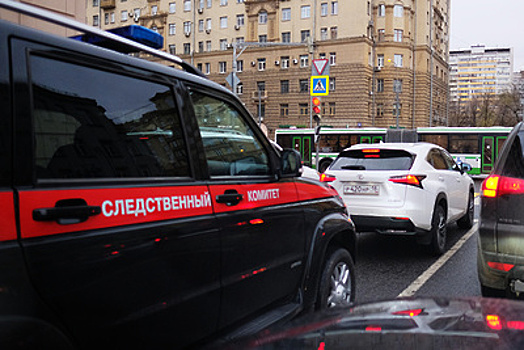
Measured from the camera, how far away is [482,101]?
67.0 meters

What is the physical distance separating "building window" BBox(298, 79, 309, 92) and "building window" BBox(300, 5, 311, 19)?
7.26m

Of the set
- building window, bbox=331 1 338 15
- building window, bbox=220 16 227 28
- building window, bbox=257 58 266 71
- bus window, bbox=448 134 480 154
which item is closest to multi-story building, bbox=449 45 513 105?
building window, bbox=331 1 338 15

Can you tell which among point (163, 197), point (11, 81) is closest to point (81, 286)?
point (163, 197)

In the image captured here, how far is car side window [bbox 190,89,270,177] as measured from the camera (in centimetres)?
272

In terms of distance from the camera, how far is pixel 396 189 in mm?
6555

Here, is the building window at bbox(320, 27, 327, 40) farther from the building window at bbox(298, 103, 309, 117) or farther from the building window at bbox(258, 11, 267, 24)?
the building window at bbox(298, 103, 309, 117)

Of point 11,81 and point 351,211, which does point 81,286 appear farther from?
point 351,211

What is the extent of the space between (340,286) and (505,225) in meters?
1.39

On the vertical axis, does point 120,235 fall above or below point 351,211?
above

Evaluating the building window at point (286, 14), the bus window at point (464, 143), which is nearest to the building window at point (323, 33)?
the building window at point (286, 14)

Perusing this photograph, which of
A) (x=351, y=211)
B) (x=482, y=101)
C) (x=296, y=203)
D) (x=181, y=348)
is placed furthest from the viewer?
(x=482, y=101)

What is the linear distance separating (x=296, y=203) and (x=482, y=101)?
71.2 meters

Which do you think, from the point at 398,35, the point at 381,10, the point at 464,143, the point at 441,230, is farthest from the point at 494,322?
the point at 398,35

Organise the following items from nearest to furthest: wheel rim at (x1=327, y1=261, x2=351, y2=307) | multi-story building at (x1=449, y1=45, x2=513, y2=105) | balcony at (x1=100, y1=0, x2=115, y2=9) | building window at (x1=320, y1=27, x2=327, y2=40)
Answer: wheel rim at (x1=327, y1=261, x2=351, y2=307) < building window at (x1=320, y1=27, x2=327, y2=40) < balcony at (x1=100, y1=0, x2=115, y2=9) < multi-story building at (x1=449, y1=45, x2=513, y2=105)
